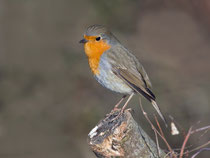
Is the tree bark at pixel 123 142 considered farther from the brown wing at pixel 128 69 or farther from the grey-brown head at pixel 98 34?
the grey-brown head at pixel 98 34

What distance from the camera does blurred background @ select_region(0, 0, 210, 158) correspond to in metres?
6.84

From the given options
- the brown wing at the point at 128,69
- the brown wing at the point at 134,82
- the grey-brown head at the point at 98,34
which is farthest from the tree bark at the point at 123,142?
the grey-brown head at the point at 98,34

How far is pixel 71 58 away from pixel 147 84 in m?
3.93

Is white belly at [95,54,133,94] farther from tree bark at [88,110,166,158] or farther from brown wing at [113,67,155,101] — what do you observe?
tree bark at [88,110,166,158]

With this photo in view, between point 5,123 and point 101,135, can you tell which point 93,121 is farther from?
point 101,135

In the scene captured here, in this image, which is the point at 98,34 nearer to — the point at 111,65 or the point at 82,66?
the point at 111,65

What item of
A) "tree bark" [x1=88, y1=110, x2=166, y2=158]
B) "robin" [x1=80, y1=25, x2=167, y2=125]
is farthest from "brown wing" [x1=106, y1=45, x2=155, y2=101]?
"tree bark" [x1=88, y1=110, x2=166, y2=158]

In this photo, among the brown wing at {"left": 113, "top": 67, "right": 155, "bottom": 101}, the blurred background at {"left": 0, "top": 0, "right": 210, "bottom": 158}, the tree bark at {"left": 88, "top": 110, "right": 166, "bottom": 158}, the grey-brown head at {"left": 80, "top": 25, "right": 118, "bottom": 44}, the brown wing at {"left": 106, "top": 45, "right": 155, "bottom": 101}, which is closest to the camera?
the tree bark at {"left": 88, "top": 110, "right": 166, "bottom": 158}

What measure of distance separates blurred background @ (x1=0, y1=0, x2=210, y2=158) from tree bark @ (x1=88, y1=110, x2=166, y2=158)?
334 centimetres

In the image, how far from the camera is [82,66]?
7762 millimetres

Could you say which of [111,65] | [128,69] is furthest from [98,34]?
[128,69]

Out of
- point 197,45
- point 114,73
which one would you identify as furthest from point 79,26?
point 114,73

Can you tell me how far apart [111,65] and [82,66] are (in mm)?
3551

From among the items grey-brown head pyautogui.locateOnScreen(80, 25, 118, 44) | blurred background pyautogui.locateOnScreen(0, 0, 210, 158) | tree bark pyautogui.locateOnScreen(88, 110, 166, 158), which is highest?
blurred background pyautogui.locateOnScreen(0, 0, 210, 158)
